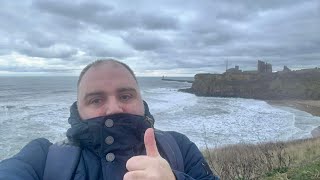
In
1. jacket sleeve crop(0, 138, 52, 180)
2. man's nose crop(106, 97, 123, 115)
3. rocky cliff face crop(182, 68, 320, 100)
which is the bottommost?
rocky cliff face crop(182, 68, 320, 100)

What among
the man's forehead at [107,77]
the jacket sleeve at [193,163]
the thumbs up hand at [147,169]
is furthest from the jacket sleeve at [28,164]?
the jacket sleeve at [193,163]

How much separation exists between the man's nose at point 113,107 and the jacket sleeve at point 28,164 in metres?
0.42

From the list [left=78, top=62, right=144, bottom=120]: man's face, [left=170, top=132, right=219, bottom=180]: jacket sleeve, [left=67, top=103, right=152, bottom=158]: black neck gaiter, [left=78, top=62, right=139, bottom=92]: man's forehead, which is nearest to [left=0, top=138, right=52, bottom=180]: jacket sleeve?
[left=67, top=103, right=152, bottom=158]: black neck gaiter

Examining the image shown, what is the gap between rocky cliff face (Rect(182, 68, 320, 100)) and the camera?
77.6 m

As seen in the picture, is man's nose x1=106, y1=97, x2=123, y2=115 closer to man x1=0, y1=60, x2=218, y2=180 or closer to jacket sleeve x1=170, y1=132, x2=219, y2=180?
man x1=0, y1=60, x2=218, y2=180

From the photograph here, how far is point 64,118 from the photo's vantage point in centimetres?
2992

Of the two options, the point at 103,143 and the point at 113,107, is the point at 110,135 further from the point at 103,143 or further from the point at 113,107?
the point at 113,107

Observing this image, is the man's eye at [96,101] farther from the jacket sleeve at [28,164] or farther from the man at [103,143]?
the jacket sleeve at [28,164]

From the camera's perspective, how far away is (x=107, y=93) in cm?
247

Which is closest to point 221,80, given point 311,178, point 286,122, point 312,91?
point 312,91

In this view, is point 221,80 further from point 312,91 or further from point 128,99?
point 128,99

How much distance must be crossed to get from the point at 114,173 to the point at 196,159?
65 cm

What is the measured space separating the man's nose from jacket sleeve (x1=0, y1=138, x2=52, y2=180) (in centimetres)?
42

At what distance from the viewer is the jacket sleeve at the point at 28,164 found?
1.95 meters
